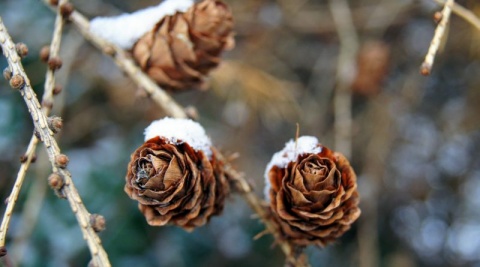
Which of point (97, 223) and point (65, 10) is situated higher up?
point (65, 10)

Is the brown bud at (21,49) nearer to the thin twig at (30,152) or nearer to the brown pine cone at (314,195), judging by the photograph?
the thin twig at (30,152)

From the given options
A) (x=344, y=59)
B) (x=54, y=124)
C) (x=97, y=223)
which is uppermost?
(x=54, y=124)

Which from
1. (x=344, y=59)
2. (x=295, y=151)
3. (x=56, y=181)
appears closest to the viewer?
(x=56, y=181)

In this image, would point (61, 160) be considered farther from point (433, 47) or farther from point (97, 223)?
point (433, 47)

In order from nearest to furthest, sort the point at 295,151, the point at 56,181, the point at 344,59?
the point at 56,181, the point at 295,151, the point at 344,59

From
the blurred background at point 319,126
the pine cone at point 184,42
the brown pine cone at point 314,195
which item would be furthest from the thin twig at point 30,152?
the blurred background at point 319,126

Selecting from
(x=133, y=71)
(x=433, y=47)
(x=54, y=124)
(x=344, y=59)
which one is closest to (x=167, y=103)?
(x=133, y=71)
